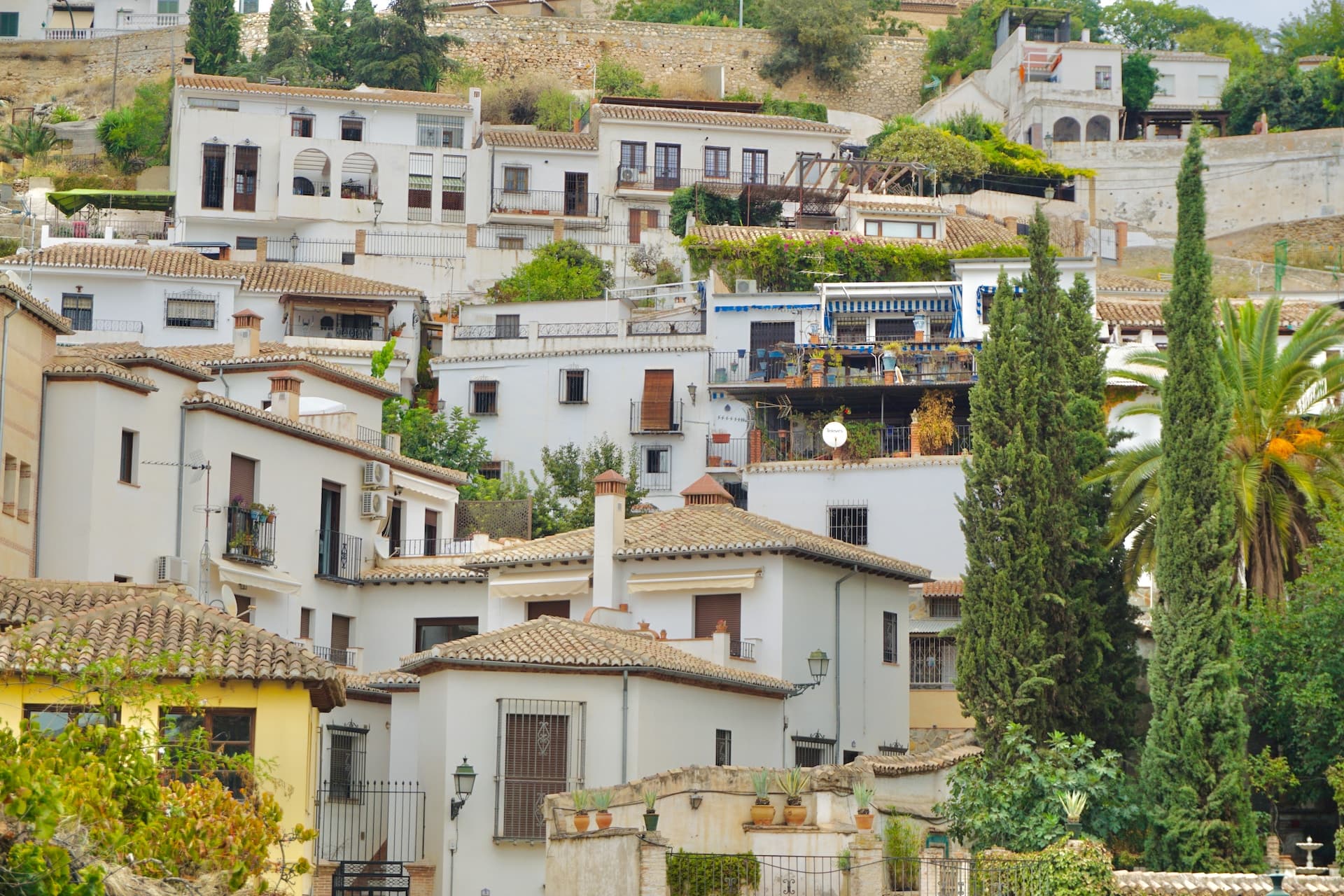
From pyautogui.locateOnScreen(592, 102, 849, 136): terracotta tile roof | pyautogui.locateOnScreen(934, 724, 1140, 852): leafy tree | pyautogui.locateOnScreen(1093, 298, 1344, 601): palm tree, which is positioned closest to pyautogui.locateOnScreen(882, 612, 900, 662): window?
pyautogui.locateOnScreen(1093, 298, 1344, 601): palm tree

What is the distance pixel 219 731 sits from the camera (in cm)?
2278

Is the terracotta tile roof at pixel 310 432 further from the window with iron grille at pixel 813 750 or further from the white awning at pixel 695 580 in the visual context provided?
the window with iron grille at pixel 813 750

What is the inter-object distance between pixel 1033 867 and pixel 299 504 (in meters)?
16.5

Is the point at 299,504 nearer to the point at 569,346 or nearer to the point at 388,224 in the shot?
the point at 569,346

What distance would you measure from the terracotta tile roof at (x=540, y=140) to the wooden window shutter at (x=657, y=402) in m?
16.9

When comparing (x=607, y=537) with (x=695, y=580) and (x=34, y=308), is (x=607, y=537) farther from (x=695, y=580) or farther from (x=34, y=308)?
(x=34, y=308)

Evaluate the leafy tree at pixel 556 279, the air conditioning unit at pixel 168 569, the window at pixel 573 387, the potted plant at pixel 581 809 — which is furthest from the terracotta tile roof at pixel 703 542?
the leafy tree at pixel 556 279

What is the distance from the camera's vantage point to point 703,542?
107 ft

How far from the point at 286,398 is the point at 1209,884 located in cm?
1890

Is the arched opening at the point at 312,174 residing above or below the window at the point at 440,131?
below

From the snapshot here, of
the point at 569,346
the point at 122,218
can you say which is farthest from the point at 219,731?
the point at 122,218

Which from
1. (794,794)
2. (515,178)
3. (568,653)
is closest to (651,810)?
(794,794)

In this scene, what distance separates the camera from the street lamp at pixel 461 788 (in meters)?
27.1

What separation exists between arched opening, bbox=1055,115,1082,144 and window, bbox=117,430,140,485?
53051 mm
